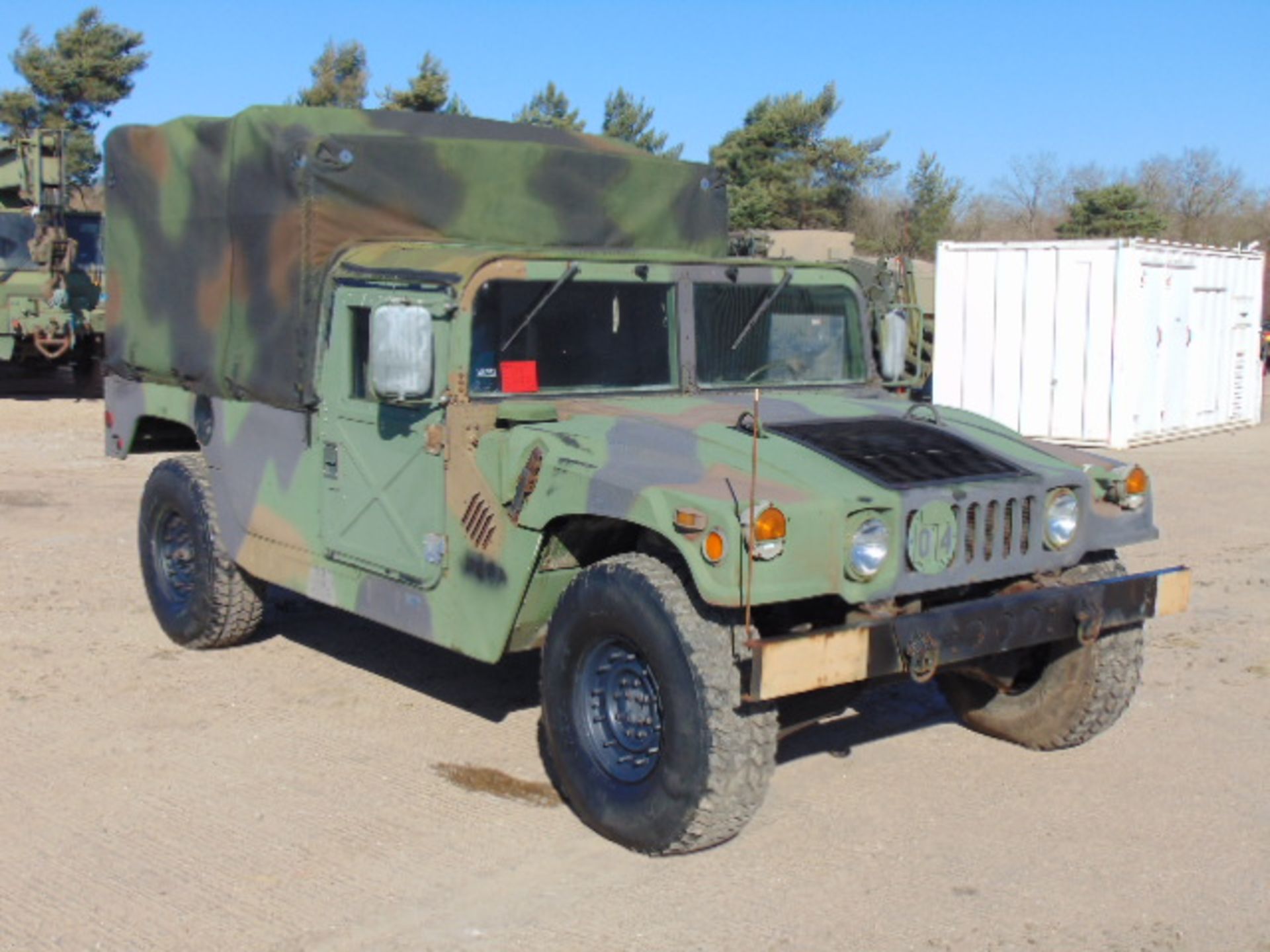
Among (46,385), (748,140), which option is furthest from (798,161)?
(46,385)

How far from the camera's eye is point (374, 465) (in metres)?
5.60

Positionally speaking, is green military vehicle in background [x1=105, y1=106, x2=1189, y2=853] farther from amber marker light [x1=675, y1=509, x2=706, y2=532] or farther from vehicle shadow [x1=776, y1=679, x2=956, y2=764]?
vehicle shadow [x1=776, y1=679, x2=956, y2=764]

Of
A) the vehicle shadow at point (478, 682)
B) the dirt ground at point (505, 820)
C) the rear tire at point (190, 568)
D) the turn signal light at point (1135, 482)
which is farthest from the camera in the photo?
the rear tire at point (190, 568)

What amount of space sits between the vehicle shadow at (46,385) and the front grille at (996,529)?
16.6 m

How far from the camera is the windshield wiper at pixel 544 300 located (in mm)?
5297

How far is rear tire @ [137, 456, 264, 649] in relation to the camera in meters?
6.80

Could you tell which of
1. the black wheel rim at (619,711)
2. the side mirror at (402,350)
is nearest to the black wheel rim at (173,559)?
the side mirror at (402,350)

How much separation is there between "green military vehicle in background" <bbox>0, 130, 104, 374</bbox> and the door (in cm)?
1357

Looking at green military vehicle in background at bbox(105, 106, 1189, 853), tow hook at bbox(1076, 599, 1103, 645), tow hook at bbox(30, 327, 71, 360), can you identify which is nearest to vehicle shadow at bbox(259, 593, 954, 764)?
green military vehicle in background at bbox(105, 106, 1189, 853)

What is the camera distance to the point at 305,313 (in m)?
5.92

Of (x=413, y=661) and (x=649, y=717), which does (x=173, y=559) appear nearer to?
(x=413, y=661)

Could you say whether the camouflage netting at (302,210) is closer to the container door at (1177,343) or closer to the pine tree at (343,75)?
the container door at (1177,343)

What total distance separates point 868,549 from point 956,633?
1.37 ft

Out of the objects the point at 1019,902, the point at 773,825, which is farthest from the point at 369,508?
the point at 1019,902
